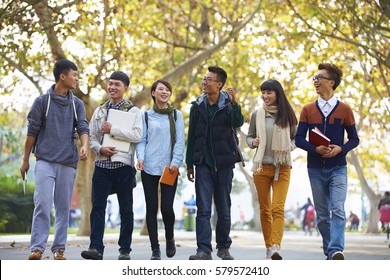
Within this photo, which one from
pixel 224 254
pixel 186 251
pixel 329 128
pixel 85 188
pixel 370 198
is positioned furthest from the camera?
pixel 370 198

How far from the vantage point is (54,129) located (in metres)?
9.23

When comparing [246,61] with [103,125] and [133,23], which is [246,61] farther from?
[103,125]

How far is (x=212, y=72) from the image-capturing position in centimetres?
1000

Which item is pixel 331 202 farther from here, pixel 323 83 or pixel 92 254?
pixel 92 254

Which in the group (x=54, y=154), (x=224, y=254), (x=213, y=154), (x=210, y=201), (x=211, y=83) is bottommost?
(x=224, y=254)

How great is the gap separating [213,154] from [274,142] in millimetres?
752

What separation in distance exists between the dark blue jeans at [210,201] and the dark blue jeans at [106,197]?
76 centimetres

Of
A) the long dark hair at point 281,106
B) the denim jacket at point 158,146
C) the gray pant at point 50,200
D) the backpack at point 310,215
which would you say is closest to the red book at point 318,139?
the long dark hair at point 281,106

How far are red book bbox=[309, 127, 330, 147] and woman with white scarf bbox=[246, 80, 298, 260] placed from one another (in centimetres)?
51

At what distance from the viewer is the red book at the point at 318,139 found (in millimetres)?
9469

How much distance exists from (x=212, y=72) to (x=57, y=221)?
8.01ft

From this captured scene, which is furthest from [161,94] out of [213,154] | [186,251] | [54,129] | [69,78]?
[186,251]

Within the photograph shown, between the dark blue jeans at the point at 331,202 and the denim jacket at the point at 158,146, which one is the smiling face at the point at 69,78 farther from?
the dark blue jeans at the point at 331,202
